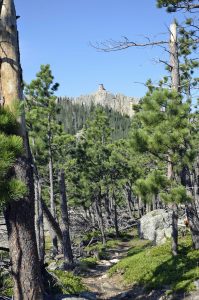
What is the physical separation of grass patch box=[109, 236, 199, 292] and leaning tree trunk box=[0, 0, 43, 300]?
6243 millimetres

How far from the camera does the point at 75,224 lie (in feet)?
111

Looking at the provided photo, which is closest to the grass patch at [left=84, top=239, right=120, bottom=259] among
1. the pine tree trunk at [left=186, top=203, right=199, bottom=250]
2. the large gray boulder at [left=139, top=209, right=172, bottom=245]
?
the large gray boulder at [left=139, top=209, right=172, bottom=245]

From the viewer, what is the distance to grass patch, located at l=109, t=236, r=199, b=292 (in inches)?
465

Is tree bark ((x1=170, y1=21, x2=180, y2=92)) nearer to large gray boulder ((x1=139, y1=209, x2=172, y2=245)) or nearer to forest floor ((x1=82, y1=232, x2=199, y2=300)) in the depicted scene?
forest floor ((x1=82, y1=232, x2=199, y2=300))

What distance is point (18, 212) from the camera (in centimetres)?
601

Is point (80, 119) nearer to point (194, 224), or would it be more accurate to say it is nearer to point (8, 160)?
point (194, 224)

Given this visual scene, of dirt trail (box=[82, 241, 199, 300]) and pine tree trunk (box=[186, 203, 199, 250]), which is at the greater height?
pine tree trunk (box=[186, 203, 199, 250])

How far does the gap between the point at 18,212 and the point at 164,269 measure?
8876 millimetres

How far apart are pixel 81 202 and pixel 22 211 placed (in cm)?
2942

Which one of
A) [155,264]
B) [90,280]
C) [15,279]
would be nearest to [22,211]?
[15,279]

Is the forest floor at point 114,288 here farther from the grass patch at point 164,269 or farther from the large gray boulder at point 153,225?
the large gray boulder at point 153,225

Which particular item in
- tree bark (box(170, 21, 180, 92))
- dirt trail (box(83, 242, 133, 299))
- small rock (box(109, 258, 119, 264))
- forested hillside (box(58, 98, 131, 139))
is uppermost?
forested hillside (box(58, 98, 131, 139))

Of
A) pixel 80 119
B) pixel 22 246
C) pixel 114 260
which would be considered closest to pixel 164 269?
pixel 22 246

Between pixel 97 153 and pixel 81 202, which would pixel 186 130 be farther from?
pixel 81 202
